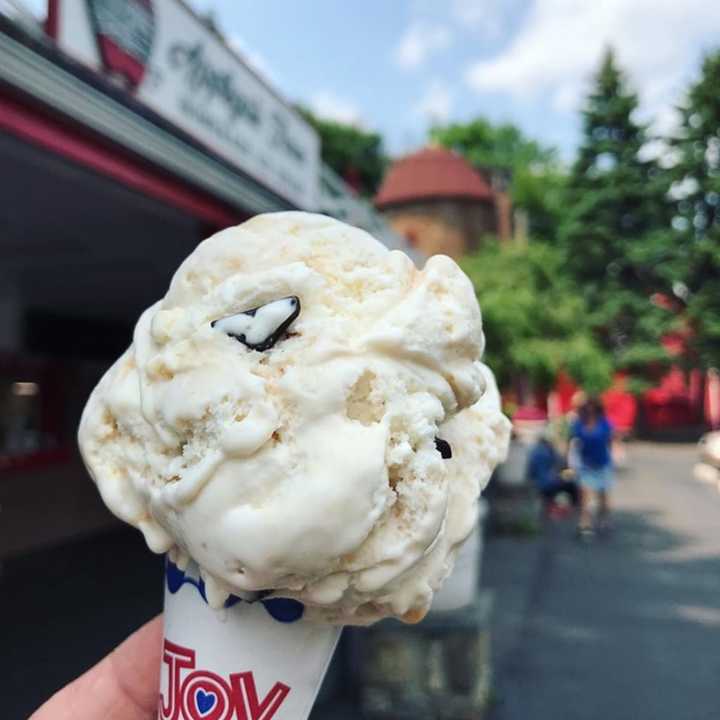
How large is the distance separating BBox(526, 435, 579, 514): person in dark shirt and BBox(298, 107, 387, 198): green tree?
2930 cm

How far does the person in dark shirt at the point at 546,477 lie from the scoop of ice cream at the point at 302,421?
27.9 ft

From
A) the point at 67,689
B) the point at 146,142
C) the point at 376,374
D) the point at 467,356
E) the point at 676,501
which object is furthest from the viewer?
the point at 676,501

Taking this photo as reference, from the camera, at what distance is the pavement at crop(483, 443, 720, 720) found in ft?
Answer: 12.9

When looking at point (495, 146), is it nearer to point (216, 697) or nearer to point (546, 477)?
point (546, 477)

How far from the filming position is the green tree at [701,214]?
21.4m

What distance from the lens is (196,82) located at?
3.61 metres

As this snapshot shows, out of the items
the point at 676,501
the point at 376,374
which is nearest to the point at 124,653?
the point at 376,374

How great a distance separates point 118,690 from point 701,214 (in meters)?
24.6

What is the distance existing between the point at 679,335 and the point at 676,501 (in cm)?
1384

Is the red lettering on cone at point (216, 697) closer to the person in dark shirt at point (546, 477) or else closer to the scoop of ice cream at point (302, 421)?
the scoop of ice cream at point (302, 421)

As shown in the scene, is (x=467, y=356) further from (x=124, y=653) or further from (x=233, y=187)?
(x=233, y=187)

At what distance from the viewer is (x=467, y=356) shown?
1.12 metres

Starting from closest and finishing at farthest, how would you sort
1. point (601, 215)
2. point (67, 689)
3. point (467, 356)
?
point (467, 356) < point (67, 689) < point (601, 215)

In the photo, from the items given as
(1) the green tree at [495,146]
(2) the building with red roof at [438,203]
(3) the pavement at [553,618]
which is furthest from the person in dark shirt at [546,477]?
(1) the green tree at [495,146]
